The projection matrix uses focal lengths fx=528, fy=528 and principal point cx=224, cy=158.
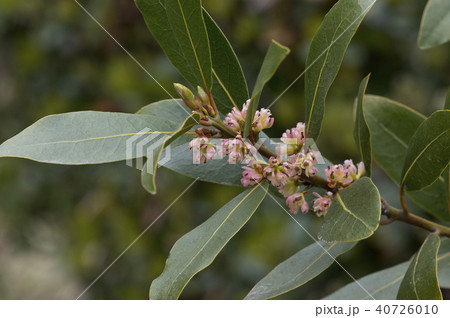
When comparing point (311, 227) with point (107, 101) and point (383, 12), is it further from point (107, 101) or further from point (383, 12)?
point (107, 101)

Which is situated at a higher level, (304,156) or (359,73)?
(304,156)

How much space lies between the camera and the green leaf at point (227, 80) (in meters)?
0.74

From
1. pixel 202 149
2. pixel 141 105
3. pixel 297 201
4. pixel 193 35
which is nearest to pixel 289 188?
pixel 297 201

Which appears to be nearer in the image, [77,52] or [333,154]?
[333,154]

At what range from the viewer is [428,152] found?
0.69 m

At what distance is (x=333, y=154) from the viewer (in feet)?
6.17

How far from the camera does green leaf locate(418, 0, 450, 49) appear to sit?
2.31ft

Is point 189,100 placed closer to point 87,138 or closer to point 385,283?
point 87,138

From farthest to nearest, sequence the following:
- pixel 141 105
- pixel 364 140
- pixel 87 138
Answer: pixel 141 105 < pixel 364 140 < pixel 87 138

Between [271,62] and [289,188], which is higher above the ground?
[271,62]

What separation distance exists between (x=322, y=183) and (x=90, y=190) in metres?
1.78

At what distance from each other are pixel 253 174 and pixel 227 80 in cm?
15

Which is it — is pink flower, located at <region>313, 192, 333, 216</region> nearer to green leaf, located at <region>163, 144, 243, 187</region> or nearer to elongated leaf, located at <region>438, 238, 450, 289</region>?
green leaf, located at <region>163, 144, 243, 187</region>

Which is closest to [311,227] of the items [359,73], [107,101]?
[359,73]
